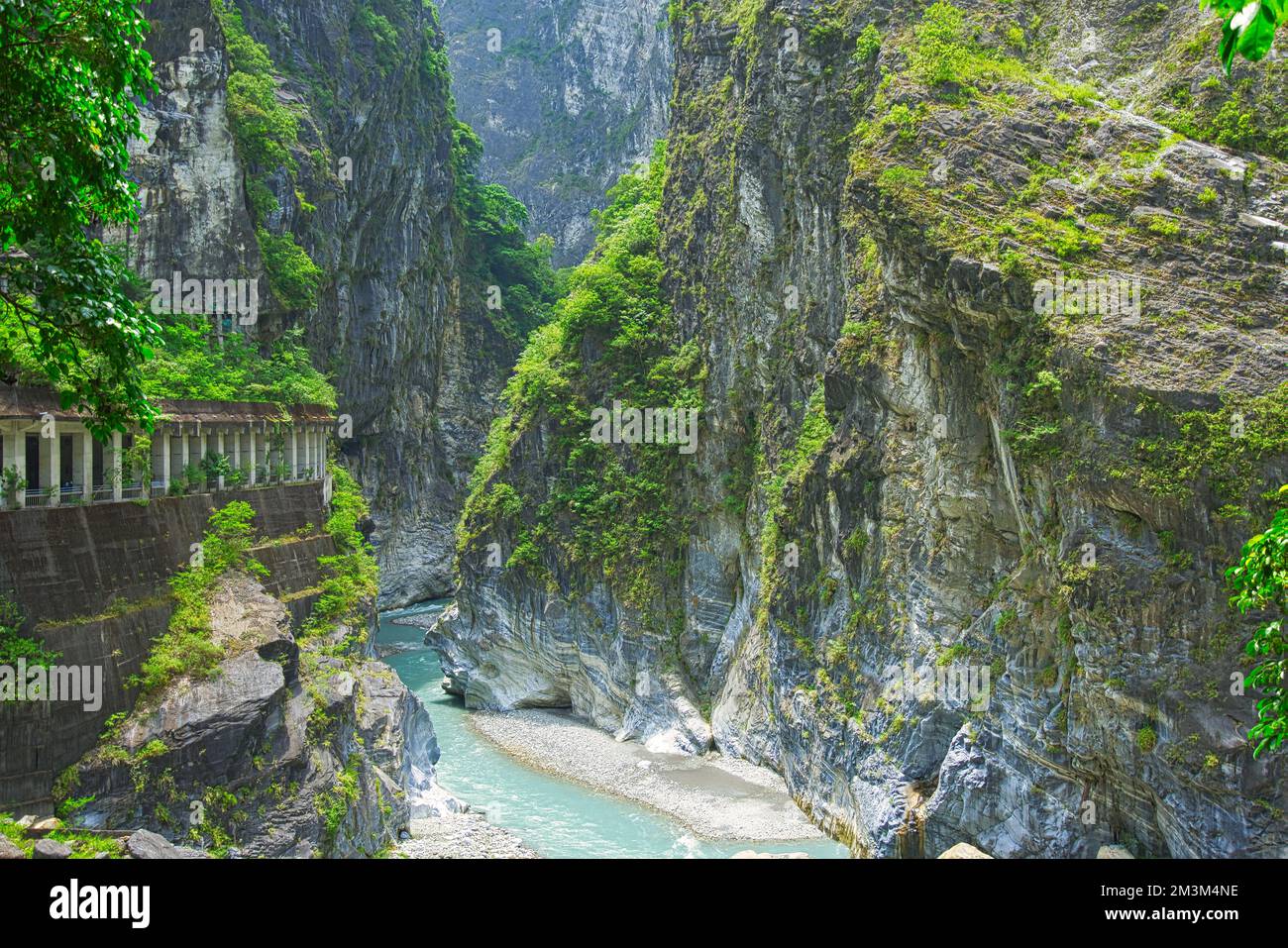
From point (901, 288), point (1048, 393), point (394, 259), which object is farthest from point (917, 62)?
point (394, 259)

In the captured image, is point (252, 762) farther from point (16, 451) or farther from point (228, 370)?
point (228, 370)

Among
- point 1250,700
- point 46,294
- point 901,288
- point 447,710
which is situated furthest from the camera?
point 447,710

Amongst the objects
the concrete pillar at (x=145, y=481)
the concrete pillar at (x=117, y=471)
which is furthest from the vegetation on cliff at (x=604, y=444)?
the concrete pillar at (x=117, y=471)

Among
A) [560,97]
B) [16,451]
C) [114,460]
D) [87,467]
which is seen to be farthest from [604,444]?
[560,97]

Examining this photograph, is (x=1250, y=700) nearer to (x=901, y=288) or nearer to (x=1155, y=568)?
(x=1155, y=568)

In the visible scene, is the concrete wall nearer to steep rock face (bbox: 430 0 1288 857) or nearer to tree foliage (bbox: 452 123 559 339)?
steep rock face (bbox: 430 0 1288 857)
